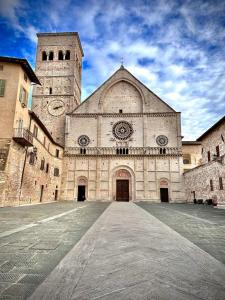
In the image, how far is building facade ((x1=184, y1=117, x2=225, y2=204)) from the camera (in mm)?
19500

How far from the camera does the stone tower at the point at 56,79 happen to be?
34.5 meters

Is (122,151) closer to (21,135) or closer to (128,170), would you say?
(128,170)

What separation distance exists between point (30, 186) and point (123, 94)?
67.6 ft

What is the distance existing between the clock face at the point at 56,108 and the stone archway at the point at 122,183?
44.3ft

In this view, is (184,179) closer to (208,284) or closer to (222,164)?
(222,164)

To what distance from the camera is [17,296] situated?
1913 mm

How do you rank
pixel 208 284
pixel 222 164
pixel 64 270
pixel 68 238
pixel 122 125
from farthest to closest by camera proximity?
pixel 122 125, pixel 222 164, pixel 68 238, pixel 64 270, pixel 208 284

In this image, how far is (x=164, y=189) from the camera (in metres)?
29.9

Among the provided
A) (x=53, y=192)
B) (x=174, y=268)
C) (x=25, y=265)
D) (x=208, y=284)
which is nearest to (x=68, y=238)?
(x=25, y=265)

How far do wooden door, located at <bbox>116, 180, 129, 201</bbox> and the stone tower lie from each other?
11.1 m

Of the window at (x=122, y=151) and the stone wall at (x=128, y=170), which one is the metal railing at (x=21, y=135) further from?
the window at (x=122, y=151)

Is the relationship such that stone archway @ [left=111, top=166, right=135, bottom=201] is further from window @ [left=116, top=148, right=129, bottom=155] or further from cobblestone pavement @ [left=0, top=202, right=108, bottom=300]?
cobblestone pavement @ [left=0, top=202, right=108, bottom=300]

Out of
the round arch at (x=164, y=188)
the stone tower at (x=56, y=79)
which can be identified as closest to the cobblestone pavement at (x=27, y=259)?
the round arch at (x=164, y=188)

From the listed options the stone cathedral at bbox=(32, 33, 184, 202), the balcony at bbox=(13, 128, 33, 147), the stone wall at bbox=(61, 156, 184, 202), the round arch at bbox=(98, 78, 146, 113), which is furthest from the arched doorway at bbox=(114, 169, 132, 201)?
the balcony at bbox=(13, 128, 33, 147)
